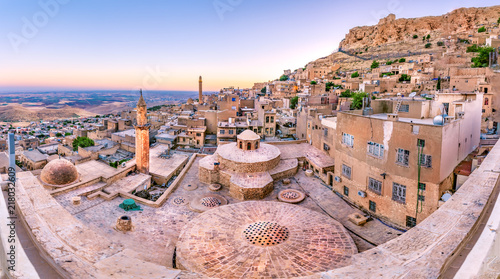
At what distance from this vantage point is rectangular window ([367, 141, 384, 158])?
10.4 meters

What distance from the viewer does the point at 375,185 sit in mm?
10844

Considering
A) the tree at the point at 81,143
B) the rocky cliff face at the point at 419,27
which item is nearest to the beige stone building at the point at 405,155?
the tree at the point at 81,143

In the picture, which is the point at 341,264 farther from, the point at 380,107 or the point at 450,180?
the point at 380,107

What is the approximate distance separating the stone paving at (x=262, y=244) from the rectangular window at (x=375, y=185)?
2.27 metres

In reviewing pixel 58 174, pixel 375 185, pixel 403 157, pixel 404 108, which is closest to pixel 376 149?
pixel 403 157

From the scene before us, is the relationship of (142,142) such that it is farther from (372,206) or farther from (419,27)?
(419,27)

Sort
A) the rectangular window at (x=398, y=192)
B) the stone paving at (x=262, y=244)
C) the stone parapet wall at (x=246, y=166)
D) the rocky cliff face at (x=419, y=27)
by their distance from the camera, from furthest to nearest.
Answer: the rocky cliff face at (x=419, y=27)
the stone parapet wall at (x=246, y=166)
the rectangular window at (x=398, y=192)
the stone paving at (x=262, y=244)

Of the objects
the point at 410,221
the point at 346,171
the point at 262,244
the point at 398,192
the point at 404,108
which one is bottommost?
the point at 262,244

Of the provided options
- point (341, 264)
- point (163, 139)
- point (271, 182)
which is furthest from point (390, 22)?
point (341, 264)

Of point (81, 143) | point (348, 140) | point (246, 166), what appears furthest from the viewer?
point (81, 143)

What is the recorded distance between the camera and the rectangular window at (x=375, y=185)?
10659mm

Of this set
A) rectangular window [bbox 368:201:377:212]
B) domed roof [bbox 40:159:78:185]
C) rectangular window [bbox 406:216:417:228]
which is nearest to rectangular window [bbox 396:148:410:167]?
rectangular window [bbox 406:216:417:228]

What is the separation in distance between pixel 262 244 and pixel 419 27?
87078 millimetres

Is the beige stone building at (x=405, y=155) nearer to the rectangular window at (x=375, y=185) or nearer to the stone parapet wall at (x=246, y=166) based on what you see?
the rectangular window at (x=375, y=185)
